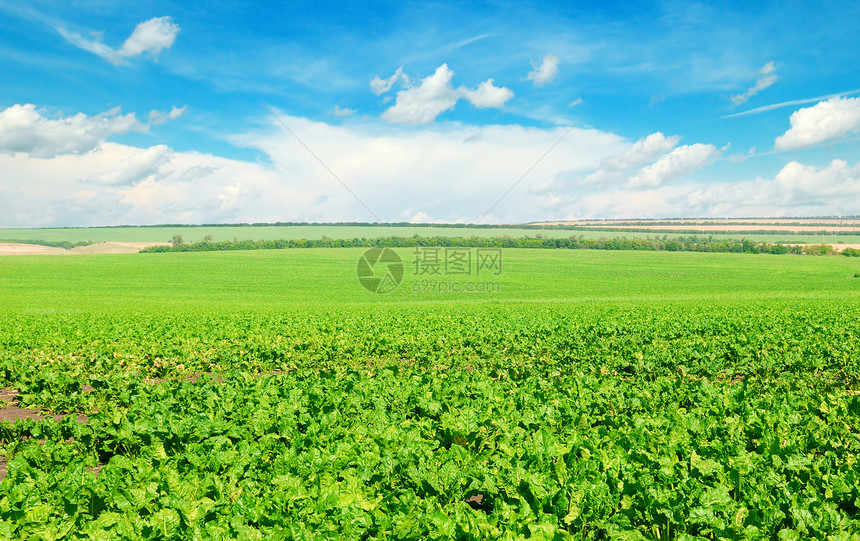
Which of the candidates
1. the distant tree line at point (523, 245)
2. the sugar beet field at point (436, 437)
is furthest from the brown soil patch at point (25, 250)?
the sugar beet field at point (436, 437)

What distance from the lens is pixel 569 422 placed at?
7195 mm

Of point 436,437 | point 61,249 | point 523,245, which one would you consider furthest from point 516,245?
point 436,437

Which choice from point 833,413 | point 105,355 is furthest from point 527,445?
point 105,355

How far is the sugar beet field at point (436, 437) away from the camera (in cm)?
434

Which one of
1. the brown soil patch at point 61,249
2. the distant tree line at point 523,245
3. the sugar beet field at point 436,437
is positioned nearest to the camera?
the sugar beet field at point 436,437

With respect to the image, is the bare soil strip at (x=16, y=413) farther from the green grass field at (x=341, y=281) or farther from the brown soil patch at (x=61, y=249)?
the brown soil patch at (x=61, y=249)

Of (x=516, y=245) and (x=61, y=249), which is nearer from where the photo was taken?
(x=61, y=249)

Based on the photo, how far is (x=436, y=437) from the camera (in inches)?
264

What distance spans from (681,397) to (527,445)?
4.26m

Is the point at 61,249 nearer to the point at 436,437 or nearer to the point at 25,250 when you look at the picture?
the point at 25,250

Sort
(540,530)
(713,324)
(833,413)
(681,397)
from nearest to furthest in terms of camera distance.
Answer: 1. (540,530)
2. (833,413)
3. (681,397)
4. (713,324)

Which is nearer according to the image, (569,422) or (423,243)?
(569,422)

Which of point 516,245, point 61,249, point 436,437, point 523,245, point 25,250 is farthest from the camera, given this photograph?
point 523,245

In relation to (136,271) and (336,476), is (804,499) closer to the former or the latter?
(336,476)
